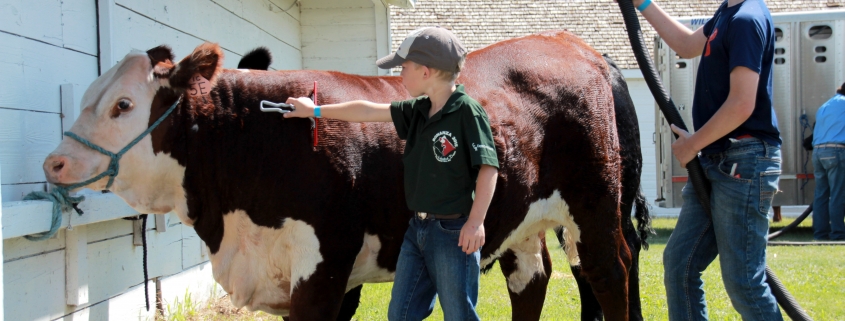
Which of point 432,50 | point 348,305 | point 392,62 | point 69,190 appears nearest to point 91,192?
point 69,190

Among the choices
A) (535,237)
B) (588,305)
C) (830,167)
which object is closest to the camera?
(535,237)

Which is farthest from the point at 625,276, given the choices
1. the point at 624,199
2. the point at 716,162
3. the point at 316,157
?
the point at 316,157

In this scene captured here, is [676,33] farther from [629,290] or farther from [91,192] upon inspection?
[91,192]

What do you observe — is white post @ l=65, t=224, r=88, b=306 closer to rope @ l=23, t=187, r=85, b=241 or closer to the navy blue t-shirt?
rope @ l=23, t=187, r=85, b=241

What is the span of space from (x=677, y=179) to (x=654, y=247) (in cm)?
242

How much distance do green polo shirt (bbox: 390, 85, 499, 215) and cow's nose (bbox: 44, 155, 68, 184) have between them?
1.53m

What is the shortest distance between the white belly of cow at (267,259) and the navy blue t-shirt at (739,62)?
1767 millimetres

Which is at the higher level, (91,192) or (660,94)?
(660,94)

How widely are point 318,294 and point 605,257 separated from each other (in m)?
1.95

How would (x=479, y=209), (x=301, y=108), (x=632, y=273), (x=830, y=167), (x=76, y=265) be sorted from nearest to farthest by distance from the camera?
1. (x=479, y=209)
2. (x=301, y=108)
3. (x=76, y=265)
4. (x=632, y=273)
5. (x=830, y=167)

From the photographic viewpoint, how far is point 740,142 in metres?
3.51

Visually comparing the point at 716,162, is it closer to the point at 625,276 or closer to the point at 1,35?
the point at 625,276

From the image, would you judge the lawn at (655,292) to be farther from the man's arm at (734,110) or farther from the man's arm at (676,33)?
the man's arm at (734,110)

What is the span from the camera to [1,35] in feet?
11.2
